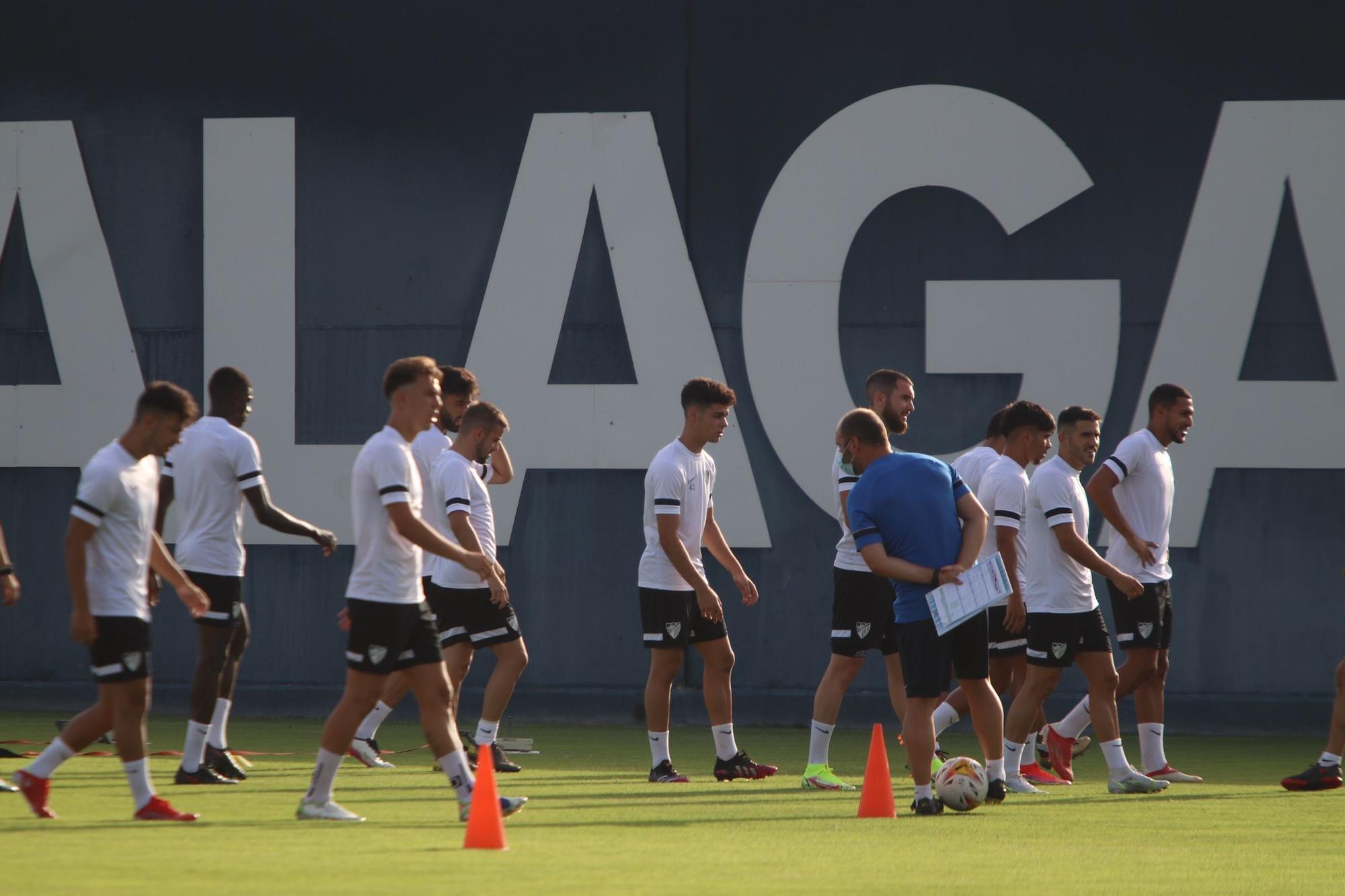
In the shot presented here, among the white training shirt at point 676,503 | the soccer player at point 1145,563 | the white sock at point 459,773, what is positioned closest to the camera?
the white sock at point 459,773

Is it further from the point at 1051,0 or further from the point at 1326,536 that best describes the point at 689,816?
the point at 1051,0

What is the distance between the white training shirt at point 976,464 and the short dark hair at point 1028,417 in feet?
2.50

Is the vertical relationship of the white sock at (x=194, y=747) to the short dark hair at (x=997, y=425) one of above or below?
below

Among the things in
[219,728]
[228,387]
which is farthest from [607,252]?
[219,728]

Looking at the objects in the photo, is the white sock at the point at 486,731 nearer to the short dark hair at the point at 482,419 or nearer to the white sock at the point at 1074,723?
the short dark hair at the point at 482,419

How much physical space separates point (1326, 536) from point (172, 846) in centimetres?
981

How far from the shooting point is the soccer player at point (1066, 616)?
8.95 m

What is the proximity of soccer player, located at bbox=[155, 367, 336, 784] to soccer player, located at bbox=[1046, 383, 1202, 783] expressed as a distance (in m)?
4.63

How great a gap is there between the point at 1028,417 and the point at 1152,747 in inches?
91.1

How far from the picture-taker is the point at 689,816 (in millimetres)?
7664

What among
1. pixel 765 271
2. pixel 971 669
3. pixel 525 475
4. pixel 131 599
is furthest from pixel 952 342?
pixel 131 599

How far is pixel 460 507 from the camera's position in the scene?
891 centimetres

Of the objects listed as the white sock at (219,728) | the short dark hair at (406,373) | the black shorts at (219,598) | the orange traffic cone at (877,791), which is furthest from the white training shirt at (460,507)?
the orange traffic cone at (877,791)

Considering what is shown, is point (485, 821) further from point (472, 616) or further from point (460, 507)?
point (472, 616)
